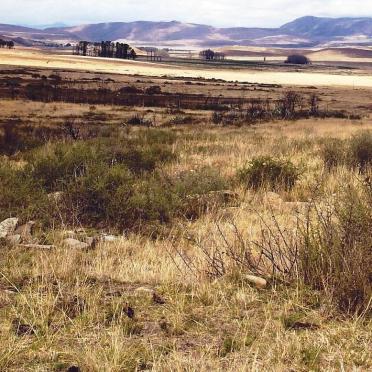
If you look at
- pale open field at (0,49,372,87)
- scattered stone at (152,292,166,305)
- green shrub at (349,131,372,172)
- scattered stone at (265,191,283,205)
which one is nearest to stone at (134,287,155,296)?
scattered stone at (152,292,166,305)

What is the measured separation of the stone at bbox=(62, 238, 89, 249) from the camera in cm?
586

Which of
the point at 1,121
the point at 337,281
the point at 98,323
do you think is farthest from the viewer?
the point at 1,121

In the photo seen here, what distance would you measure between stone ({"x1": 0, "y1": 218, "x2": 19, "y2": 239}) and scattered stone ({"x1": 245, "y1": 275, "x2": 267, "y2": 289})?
11.2ft

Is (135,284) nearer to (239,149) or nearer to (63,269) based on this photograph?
(63,269)

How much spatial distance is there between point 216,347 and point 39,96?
38.0 m

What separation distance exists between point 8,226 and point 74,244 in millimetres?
1231

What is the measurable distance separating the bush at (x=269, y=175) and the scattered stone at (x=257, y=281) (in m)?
5.49

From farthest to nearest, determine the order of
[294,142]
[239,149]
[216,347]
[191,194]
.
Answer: [294,142] < [239,149] < [191,194] < [216,347]

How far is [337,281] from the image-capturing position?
12.5 feet

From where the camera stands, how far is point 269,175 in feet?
32.5

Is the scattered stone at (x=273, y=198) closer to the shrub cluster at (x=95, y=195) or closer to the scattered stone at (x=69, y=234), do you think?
the shrub cluster at (x=95, y=195)

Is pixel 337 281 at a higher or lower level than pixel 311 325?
higher

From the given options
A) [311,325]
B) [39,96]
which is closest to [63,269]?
[311,325]

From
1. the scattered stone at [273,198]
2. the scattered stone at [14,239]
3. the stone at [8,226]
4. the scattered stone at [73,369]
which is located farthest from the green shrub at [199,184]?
the scattered stone at [73,369]
